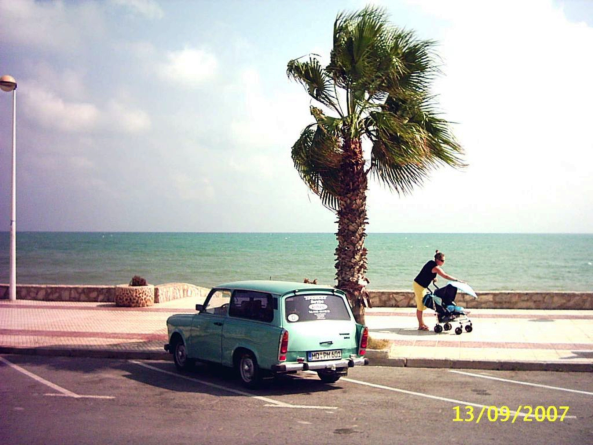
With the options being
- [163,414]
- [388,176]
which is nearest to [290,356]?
[163,414]

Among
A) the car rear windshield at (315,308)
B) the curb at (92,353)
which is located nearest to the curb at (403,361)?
the curb at (92,353)

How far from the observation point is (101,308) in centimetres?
2189

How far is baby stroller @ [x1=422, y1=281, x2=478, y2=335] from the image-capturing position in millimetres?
16031

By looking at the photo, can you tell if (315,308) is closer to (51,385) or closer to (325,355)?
(325,355)

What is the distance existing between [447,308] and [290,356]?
6902 millimetres

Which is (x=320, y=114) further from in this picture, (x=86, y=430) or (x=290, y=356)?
(x=86, y=430)

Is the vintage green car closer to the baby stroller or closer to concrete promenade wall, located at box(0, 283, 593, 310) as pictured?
the baby stroller

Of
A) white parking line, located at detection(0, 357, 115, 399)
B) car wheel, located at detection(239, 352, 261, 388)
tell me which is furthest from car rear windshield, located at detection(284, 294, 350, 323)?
white parking line, located at detection(0, 357, 115, 399)

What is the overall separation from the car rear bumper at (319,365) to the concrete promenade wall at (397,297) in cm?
1111

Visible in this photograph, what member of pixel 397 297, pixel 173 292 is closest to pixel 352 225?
pixel 397 297

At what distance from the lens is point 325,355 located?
1049cm

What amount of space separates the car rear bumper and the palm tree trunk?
9.95 feet
